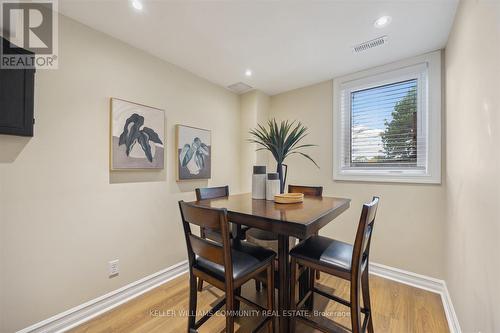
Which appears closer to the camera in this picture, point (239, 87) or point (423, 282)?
point (423, 282)

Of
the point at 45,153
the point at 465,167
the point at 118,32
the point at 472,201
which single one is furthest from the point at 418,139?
the point at 45,153

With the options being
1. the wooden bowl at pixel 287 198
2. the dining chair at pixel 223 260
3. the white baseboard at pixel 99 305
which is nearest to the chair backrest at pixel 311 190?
the wooden bowl at pixel 287 198

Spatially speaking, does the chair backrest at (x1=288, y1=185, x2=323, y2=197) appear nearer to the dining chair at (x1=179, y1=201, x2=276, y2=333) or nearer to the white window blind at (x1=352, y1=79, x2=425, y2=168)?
the white window blind at (x1=352, y1=79, x2=425, y2=168)

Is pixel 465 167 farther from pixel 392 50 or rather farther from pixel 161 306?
pixel 161 306

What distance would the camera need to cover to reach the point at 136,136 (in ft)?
6.68

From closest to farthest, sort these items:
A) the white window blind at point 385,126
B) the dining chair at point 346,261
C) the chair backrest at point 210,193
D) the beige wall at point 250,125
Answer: the dining chair at point 346,261 → the chair backrest at point 210,193 → the white window blind at point 385,126 → the beige wall at point 250,125

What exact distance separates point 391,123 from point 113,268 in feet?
10.7

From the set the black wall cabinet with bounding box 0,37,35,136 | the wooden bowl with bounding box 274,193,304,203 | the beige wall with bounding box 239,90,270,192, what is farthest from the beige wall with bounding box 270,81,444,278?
the black wall cabinet with bounding box 0,37,35,136

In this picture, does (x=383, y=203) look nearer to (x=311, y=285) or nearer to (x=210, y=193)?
(x=311, y=285)

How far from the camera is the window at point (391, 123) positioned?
209cm

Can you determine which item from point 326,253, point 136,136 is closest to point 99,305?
point 136,136

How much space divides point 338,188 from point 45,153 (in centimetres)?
294

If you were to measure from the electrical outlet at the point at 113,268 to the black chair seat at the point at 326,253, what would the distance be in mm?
1634

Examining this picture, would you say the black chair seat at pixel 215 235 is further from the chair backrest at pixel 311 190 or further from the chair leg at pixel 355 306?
the chair leg at pixel 355 306
